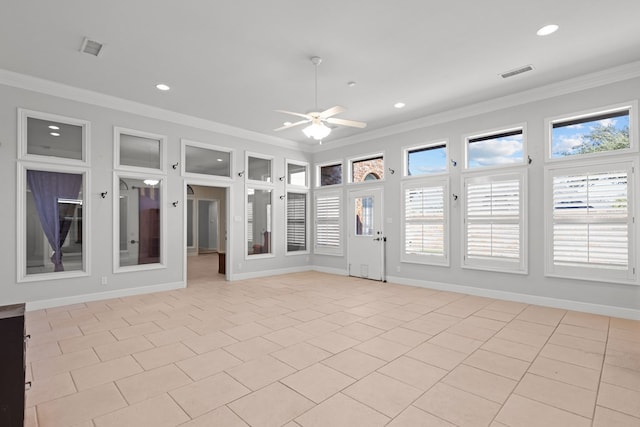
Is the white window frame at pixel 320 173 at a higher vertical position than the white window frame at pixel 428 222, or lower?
higher

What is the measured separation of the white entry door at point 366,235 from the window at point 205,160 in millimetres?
2854

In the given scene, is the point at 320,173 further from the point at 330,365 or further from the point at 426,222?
the point at 330,365

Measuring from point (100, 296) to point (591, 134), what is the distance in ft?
25.3

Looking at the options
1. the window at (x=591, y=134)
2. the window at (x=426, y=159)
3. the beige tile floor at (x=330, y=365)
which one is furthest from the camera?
the window at (x=426, y=159)

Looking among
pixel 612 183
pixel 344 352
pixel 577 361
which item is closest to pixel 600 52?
pixel 612 183

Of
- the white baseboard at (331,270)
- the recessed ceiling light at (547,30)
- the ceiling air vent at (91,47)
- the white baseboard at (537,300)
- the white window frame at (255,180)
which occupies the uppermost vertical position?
the ceiling air vent at (91,47)

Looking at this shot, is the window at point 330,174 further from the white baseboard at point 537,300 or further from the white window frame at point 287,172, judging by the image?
the white baseboard at point 537,300

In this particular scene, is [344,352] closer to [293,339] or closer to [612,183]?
[293,339]

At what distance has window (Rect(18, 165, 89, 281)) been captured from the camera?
452 centimetres

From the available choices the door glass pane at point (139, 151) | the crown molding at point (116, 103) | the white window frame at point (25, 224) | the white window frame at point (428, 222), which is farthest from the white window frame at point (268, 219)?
the white window frame at point (428, 222)

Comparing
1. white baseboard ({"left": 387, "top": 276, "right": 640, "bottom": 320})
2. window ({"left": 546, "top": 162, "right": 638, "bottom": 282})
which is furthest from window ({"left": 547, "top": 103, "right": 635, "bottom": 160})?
white baseboard ({"left": 387, "top": 276, "right": 640, "bottom": 320})

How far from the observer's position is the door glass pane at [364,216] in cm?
704

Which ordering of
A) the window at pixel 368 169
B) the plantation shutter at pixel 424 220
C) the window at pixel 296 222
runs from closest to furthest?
the plantation shutter at pixel 424 220, the window at pixel 368 169, the window at pixel 296 222

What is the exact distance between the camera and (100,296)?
5090 mm
